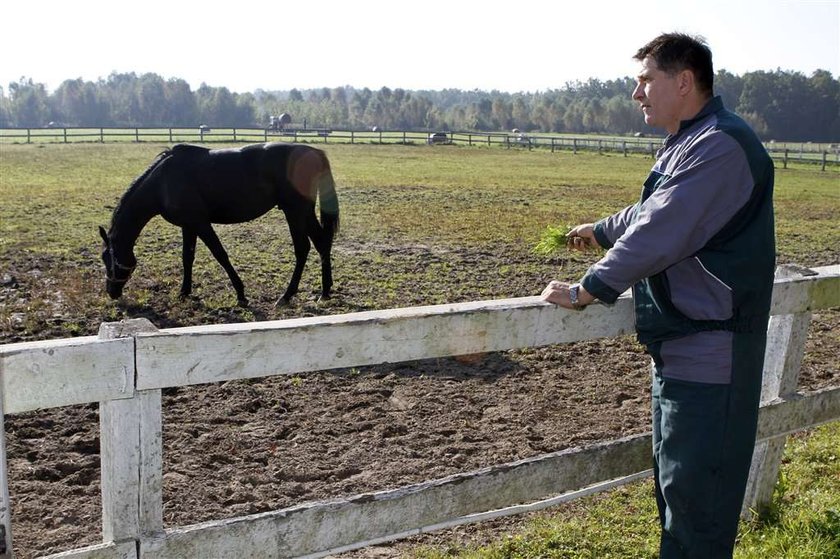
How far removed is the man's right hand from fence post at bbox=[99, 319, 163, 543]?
5.76 ft

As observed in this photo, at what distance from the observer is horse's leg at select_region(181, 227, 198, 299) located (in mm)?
8938

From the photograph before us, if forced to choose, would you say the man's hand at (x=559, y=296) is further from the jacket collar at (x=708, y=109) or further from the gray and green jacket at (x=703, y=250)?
the jacket collar at (x=708, y=109)

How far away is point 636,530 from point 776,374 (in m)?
0.98

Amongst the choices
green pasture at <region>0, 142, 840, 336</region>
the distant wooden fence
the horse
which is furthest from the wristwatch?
the distant wooden fence

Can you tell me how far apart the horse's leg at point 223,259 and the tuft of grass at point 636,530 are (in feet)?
18.1

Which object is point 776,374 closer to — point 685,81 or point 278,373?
point 685,81

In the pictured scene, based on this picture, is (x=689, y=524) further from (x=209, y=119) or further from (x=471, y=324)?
(x=209, y=119)

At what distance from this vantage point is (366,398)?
5762 mm

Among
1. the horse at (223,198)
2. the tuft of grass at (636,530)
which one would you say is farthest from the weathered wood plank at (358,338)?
the horse at (223,198)

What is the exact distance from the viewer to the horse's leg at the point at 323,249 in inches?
355

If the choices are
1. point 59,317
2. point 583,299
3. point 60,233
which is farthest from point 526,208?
point 583,299

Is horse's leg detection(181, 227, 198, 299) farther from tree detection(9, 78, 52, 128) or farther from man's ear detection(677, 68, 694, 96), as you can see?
tree detection(9, 78, 52, 128)

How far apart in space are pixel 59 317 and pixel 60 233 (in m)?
5.71

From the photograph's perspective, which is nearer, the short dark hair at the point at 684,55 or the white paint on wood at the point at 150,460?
the white paint on wood at the point at 150,460
